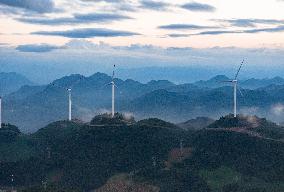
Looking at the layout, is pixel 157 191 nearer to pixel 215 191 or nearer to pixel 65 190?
pixel 215 191

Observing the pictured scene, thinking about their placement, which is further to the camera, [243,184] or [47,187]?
[243,184]

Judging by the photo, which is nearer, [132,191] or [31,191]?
[31,191]

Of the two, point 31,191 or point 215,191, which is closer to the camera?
point 31,191

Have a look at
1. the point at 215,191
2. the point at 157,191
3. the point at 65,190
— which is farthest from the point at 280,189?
the point at 65,190

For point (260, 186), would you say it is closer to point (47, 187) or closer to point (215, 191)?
point (215, 191)

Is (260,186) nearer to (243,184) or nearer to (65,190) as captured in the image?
(243,184)

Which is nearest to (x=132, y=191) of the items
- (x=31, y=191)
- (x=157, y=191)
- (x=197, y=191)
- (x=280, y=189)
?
(x=157, y=191)

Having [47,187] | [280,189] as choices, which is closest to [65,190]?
[47,187]
